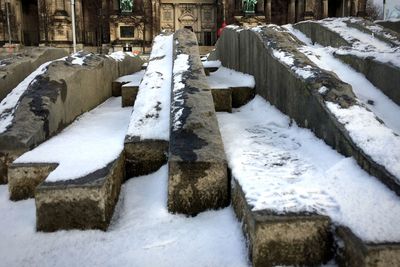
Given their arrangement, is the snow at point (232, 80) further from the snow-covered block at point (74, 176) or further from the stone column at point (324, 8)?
the stone column at point (324, 8)

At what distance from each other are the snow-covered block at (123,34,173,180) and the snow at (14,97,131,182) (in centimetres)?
17

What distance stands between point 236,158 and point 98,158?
1341 millimetres

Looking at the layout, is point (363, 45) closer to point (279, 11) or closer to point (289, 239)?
point (289, 239)

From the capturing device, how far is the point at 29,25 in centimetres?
4181

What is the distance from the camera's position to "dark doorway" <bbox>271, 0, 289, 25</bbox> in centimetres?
4388

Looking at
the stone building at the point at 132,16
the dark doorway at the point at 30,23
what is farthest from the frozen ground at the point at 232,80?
the dark doorway at the point at 30,23

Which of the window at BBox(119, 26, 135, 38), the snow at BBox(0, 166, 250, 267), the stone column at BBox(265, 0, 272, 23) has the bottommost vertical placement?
the snow at BBox(0, 166, 250, 267)

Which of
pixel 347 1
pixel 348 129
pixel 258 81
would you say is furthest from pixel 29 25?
pixel 348 129

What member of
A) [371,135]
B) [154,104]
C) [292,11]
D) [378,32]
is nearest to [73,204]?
[154,104]

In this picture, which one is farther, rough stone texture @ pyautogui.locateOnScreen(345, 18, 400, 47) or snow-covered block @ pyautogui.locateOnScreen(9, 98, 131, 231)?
rough stone texture @ pyautogui.locateOnScreen(345, 18, 400, 47)

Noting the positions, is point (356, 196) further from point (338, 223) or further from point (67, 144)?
point (67, 144)

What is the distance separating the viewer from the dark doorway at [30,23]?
40.8 meters

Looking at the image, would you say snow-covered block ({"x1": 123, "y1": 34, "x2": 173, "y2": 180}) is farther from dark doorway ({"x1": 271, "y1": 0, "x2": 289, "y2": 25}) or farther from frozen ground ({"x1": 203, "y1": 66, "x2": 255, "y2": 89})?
dark doorway ({"x1": 271, "y1": 0, "x2": 289, "y2": 25})

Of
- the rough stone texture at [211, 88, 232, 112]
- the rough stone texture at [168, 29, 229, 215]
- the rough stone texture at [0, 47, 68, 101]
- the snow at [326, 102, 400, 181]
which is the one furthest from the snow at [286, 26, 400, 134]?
the rough stone texture at [0, 47, 68, 101]
